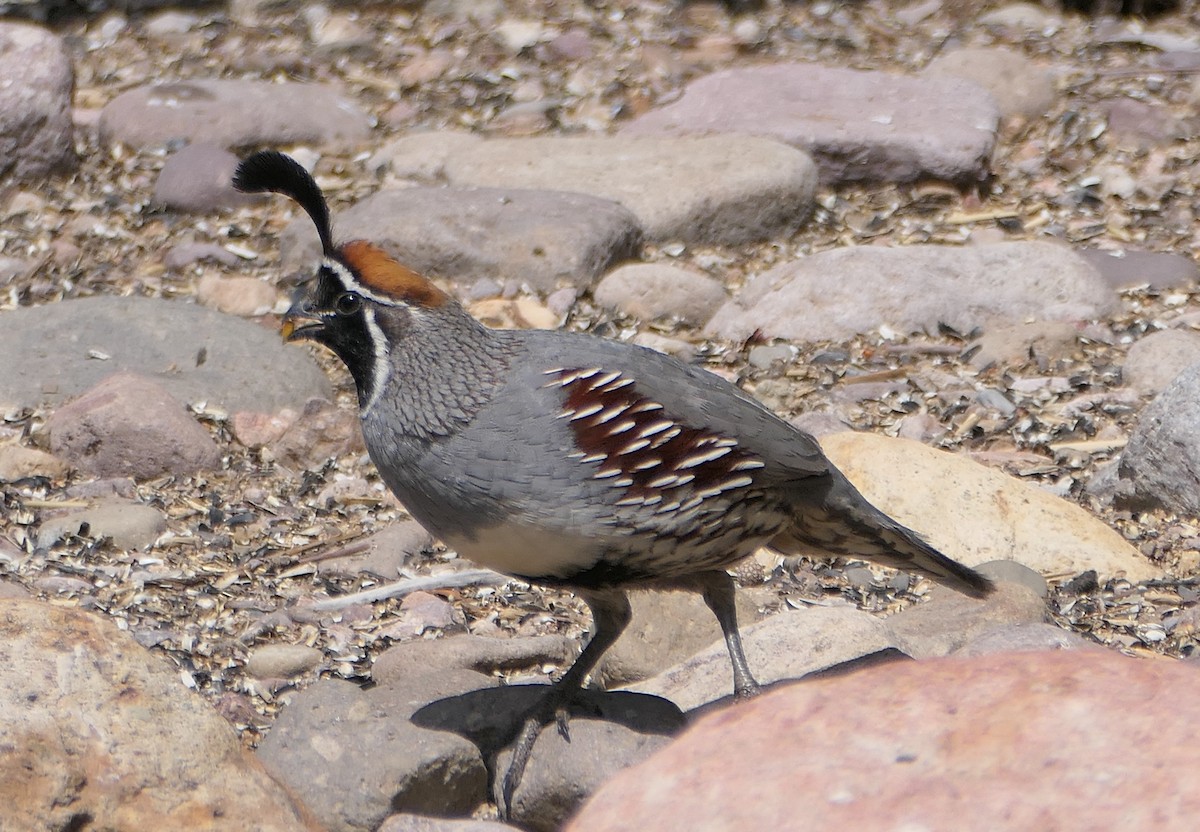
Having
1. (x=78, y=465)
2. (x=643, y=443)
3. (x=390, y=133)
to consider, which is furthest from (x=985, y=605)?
(x=390, y=133)

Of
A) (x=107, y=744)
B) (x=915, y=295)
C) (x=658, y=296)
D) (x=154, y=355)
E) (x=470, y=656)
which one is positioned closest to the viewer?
(x=107, y=744)

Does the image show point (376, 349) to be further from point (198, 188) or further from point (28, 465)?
point (198, 188)

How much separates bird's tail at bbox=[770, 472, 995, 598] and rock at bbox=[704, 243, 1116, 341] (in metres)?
2.68

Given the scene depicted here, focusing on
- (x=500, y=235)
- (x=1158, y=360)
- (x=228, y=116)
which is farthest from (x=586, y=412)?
(x=228, y=116)

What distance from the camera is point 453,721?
14.0ft

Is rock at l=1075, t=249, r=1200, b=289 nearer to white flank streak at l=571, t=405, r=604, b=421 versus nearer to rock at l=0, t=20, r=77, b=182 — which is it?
white flank streak at l=571, t=405, r=604, b=421

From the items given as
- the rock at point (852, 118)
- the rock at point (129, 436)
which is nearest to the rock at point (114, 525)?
the rock at point (129, 436)

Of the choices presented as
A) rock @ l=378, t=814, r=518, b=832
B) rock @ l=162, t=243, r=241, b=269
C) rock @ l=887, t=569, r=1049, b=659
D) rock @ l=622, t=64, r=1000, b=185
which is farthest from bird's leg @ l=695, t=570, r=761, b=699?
rock @ l=622, t=64, r=1000, b=185

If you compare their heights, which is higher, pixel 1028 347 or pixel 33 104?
pixel 33 104

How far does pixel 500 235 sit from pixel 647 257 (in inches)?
32.0

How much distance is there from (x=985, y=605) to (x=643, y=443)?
56.5 inches

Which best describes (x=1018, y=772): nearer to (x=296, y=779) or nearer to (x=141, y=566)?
(x=296, y=779)

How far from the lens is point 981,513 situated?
18.3 feet

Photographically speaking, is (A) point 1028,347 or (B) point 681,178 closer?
(A) point 1028,347
